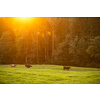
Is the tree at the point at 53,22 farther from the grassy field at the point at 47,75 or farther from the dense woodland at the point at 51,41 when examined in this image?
the grassy field at the point at 47,75

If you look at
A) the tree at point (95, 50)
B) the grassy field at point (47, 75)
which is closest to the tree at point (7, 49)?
the grassy field at point (47, 75)

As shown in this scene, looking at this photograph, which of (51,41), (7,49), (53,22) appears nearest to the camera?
(7,49)

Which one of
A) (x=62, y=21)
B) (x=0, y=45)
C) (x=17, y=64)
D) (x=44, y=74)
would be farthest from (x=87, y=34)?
(x=0, y=45)

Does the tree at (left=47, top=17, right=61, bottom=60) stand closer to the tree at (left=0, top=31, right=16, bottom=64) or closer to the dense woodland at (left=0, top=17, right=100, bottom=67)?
the dense woodland at (left=0, top=17, right=100, bottom=67)

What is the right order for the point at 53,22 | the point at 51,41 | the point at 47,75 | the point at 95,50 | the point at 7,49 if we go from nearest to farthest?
the point at 47,75 → the point at 95,50 → the point at 7,49 → the point at 53,22 → the point at 51,41

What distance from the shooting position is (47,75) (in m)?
9.23

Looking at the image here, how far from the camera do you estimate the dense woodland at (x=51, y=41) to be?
9727 mm

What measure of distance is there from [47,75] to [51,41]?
82.0 inches

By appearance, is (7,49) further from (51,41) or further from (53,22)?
(53,22)

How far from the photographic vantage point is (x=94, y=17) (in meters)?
9.49

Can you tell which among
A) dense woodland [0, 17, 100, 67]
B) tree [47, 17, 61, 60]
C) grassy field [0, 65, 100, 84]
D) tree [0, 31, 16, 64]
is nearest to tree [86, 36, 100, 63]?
dense woodland [0, 17, 100, 67]

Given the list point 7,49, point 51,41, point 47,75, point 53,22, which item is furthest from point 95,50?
point 7,49

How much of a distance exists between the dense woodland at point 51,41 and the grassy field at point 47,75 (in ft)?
1.15

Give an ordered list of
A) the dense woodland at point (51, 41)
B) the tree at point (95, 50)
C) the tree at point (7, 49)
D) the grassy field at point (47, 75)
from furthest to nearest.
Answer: the tree at point (7, 49), the dense woodland at point (51, 41), the tree at point (95, 50), the grassy field at point (47, 75)
